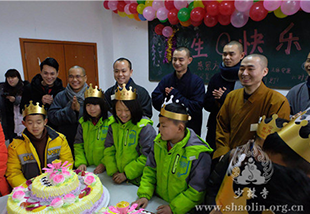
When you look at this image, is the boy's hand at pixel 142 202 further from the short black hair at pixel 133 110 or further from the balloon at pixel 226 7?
the balloon at pixel 226 7

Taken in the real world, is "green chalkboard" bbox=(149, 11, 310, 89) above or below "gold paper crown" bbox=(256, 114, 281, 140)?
above

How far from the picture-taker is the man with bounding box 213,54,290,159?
4.68 ft

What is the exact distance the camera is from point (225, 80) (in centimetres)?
206

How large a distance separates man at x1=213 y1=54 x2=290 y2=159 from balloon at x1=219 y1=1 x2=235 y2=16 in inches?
55.1

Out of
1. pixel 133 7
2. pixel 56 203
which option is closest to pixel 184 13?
pixel 133 7

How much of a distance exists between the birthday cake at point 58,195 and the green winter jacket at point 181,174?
0.99ft

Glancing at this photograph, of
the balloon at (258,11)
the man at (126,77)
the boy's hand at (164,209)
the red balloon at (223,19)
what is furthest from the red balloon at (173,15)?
the boy's hand at (164,209)

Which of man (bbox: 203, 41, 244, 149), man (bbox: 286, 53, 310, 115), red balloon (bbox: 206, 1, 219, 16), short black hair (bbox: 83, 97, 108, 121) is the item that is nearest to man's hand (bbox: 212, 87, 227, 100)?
man (bbox: 203, 41, 244, 149)

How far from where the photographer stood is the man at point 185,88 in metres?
2.09

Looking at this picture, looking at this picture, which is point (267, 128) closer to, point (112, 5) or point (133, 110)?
point (133, 110)

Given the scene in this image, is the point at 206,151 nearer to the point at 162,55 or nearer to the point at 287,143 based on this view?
the point at 287,143

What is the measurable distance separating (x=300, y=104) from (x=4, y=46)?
4.37m

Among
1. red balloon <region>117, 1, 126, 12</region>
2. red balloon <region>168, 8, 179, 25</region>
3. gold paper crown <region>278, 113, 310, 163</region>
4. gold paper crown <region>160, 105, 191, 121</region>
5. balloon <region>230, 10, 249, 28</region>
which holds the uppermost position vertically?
red balloon <region>117, 1, 126, 12</region>

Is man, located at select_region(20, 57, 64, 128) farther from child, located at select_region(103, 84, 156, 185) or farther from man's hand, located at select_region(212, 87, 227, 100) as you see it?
man's hand, located at select_region(212, 87, 227, 100)
